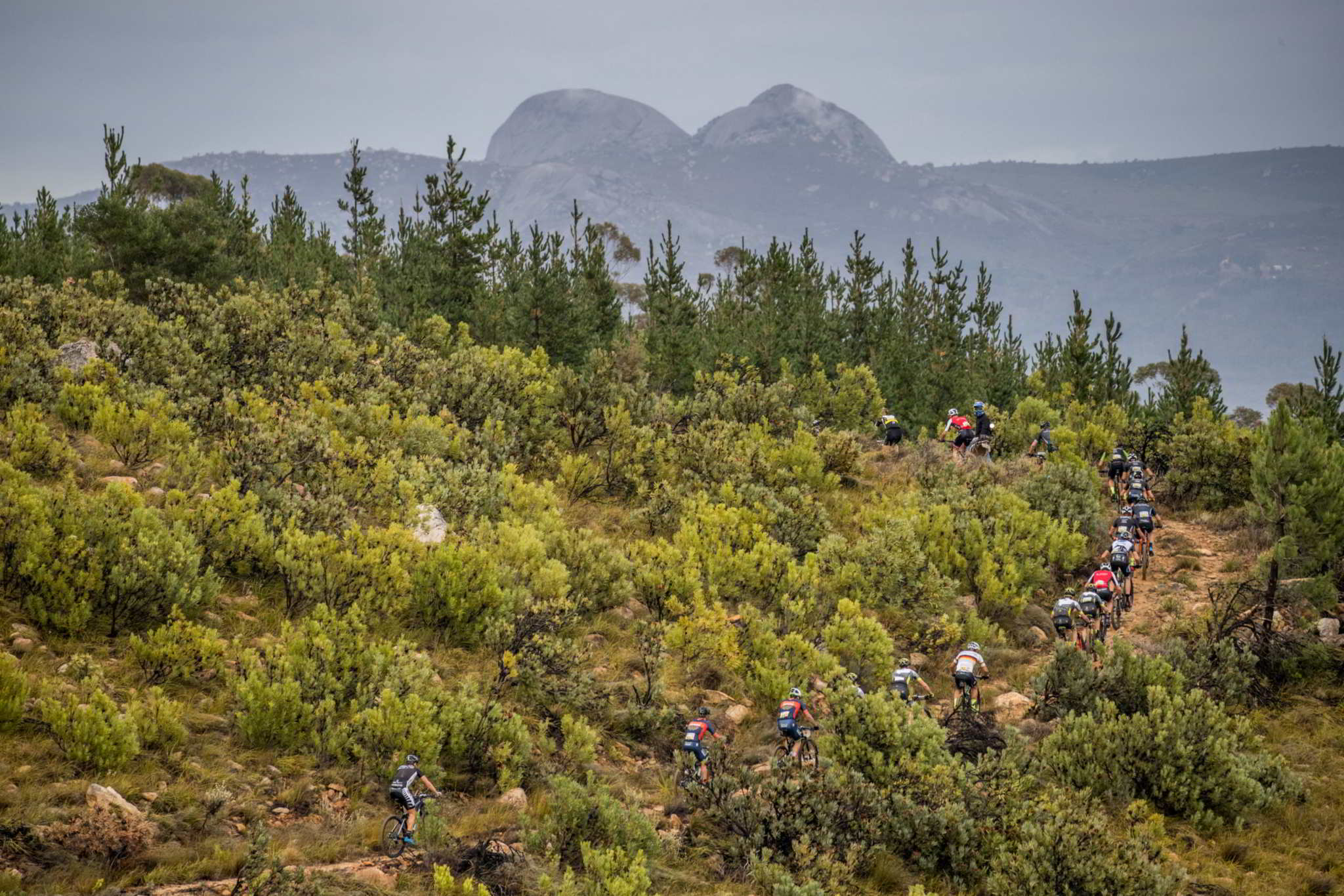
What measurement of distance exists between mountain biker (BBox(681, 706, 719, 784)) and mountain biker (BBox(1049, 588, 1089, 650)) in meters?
6.95

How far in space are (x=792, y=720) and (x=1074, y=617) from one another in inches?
265

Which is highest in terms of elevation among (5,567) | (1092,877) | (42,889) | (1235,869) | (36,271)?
(36,271)

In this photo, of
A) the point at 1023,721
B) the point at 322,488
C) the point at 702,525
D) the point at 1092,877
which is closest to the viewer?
the point at 1092,877

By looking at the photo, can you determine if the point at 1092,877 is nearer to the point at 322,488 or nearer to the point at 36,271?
the point at 322,488

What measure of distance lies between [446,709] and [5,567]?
5.15 metres

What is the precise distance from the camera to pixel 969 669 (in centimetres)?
1273

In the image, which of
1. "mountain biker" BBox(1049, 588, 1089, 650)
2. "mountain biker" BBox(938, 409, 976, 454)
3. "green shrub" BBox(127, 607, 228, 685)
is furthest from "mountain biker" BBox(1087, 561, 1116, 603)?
"green shrub" BBox(127, 607, 228, 685)

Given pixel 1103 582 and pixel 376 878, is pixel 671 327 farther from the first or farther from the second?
pixel 376 878

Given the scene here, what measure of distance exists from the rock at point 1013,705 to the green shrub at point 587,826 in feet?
23.5

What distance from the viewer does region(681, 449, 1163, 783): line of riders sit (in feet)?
35.0

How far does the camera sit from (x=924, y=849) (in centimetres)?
938

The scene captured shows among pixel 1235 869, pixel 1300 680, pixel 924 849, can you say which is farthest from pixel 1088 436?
pixel 924 849

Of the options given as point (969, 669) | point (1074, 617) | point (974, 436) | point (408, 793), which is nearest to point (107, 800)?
point (408, 793)

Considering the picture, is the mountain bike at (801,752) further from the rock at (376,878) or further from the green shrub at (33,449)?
the green shrub at (33,449)
